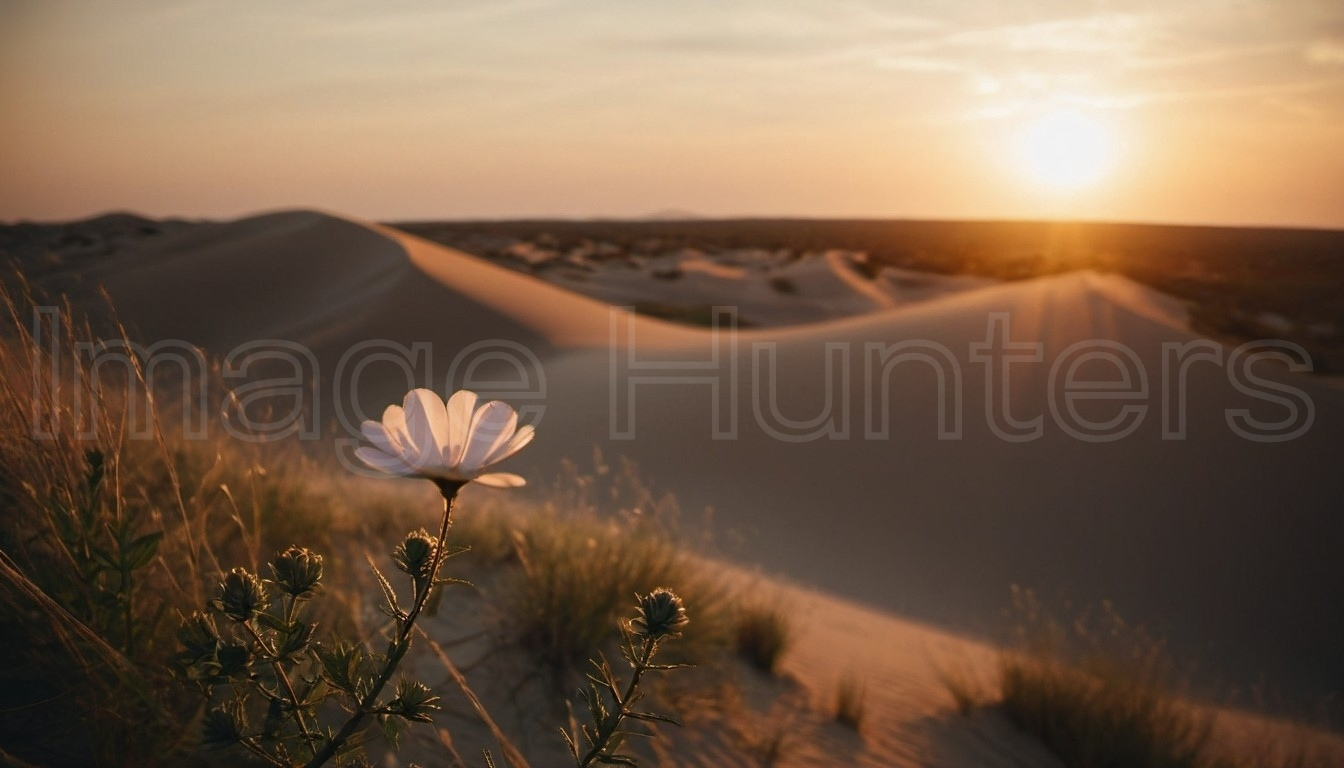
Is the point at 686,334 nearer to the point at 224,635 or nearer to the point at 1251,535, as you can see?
the point at 1251,535

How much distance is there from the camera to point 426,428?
1.14 meters

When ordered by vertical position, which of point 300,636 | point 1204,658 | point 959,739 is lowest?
point 1204,658

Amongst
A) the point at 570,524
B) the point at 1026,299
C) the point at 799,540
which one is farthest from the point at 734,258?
the point at 570,524

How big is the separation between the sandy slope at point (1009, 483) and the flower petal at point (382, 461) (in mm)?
4751

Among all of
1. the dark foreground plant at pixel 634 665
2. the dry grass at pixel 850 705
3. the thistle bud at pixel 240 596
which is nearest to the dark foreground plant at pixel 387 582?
the thistle bud at pixel 240 596

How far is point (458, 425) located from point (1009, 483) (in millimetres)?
6550

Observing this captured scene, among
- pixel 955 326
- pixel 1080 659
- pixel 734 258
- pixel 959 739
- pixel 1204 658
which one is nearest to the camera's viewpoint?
pixel 959 739

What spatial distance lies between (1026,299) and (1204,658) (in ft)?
16.1

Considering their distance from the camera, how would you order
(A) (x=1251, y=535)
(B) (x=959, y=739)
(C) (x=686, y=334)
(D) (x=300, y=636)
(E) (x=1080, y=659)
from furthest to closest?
(C) (x=686, y=334)
(A) (x=1251, y=535)
(E) (x=1080, y=659)
(B) (x=959, y=739)
(D) (x=300, y=636)

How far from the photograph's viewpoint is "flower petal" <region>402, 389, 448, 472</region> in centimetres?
109

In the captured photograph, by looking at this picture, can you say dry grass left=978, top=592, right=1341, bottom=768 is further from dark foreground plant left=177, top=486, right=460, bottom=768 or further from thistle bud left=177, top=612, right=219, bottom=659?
thistle bud left=177, top=612, right=219, bottom=659

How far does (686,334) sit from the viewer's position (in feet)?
40.7

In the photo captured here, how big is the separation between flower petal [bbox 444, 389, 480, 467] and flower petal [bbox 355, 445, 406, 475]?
54 millimetres

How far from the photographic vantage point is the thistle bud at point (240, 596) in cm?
112
